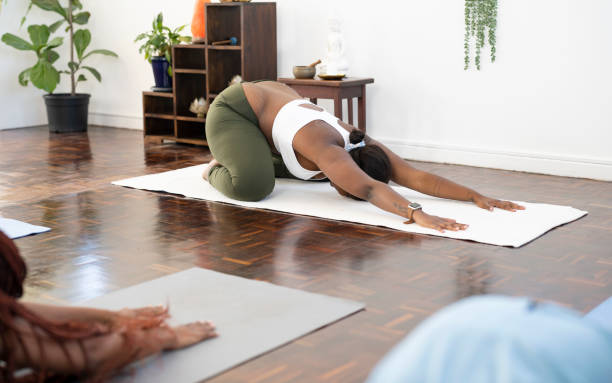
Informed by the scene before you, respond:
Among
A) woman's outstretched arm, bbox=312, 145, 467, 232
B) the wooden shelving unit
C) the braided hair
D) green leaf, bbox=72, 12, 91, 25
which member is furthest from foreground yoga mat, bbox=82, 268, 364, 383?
green leaf, bbox=72, 12, 91, 25

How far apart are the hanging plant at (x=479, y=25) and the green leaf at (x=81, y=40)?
12.9 ft

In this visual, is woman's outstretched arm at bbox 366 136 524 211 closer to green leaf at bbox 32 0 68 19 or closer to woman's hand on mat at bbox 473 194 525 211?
woman's hand on mat at bbox 473 194 525 211

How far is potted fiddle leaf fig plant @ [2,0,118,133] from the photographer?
282 inches

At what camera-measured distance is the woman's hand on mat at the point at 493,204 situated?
13.1 ft

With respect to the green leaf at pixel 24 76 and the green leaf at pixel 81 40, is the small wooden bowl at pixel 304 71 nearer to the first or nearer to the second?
the green leaf at pixel 81 40

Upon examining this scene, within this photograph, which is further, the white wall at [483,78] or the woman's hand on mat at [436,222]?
the white wall at [483,78]

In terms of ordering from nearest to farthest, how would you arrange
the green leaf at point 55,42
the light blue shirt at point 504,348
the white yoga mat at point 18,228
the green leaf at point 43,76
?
1. the light blue shirt at point 504,348
2. the white yoga mat at point 18,228
3. the green leaf at point 43,76
4. the green leaf at point 55,42

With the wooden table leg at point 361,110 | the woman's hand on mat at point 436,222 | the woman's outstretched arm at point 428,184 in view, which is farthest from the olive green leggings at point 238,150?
the wooden table leg at point 361,110

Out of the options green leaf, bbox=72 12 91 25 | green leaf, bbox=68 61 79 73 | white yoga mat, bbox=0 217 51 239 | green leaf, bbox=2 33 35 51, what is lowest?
white yoga mat, bbox=0 217 51 239

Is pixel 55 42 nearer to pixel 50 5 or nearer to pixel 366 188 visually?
pixel 50 5

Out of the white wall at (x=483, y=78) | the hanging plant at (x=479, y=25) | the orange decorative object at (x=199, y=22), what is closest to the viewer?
the white wall at (x=483, y=78)

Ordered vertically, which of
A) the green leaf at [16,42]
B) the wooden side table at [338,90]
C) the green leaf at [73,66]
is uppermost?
the green leaf at [16,42]

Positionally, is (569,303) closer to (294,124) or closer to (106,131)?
(294,124)

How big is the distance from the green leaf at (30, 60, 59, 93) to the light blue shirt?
6.72 m
